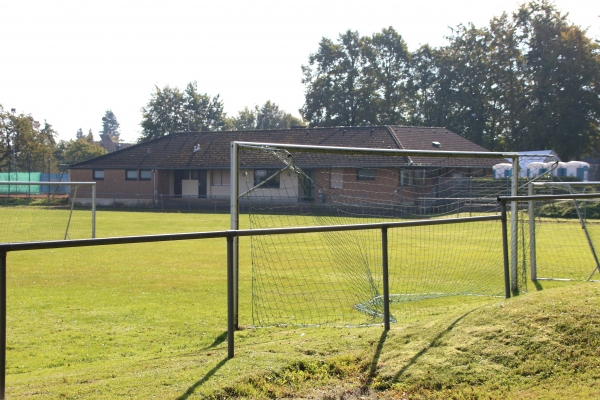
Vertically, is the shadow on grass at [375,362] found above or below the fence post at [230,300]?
below

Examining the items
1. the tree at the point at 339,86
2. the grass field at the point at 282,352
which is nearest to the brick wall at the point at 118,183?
the tree at the point at 339,86

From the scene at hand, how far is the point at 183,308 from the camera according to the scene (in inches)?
356

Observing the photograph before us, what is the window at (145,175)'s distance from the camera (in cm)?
5041

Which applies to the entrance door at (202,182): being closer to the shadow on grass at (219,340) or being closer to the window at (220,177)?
the window at (220,177)

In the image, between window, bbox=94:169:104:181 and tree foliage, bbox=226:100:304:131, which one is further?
tree foliage, bbox=226:100:304:131

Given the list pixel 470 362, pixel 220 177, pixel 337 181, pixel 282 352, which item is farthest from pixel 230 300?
pixel 220 177

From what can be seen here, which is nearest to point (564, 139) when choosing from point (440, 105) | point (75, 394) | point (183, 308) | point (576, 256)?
point (440, 105)

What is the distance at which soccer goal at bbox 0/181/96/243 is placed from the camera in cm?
2100

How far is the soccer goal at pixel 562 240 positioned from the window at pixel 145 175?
35.5 m

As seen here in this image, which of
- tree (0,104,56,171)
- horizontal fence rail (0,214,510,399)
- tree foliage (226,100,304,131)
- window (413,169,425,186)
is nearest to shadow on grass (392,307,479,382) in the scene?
horizontal fence rail (0,214,510,399)

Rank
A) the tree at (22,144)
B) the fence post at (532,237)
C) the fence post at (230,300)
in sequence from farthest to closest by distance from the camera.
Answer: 1. the tree at (22,144)
2. the fence post at (532,237)
3. the fence post at (230,300)

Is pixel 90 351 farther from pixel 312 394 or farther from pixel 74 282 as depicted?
pixel 74 282

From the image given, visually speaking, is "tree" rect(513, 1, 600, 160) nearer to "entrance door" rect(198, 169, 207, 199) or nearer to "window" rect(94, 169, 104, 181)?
"entrance door" rect(198, 169, 207, 199)

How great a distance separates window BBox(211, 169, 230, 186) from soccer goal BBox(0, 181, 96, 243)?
32.6 ft
